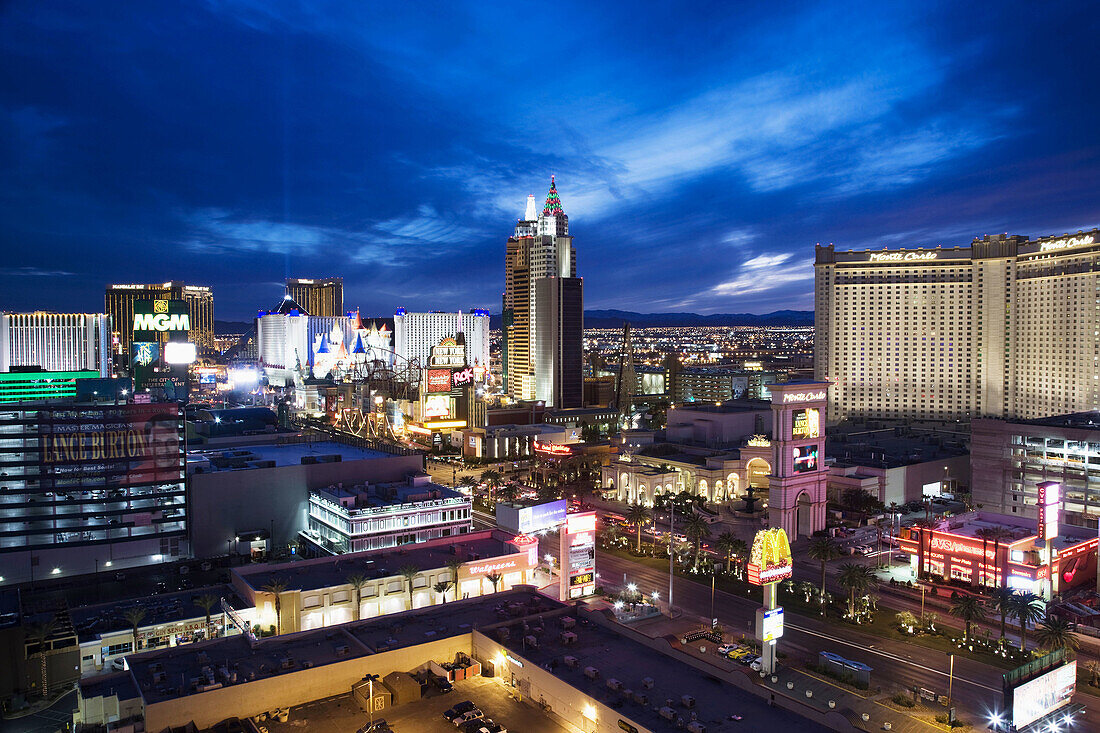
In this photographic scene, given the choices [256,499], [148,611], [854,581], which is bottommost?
[148,611]

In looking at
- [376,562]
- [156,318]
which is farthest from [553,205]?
[376,562]

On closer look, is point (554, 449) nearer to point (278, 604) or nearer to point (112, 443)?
point (112, 443)

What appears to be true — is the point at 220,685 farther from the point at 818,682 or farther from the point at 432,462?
the point at 432,462

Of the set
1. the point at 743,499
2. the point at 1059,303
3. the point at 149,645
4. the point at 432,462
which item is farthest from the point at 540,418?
the point at 149,645

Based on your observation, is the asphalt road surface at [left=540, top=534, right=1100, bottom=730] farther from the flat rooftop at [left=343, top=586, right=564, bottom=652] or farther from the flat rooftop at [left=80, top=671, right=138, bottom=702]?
the flat rooftop at [left=80, top=671, right=138, bottom=702]

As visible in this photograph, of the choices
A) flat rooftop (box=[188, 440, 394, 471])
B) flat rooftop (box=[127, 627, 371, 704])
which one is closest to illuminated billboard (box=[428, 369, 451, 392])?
flat rooftop (box=[188, 440, 394, 471])

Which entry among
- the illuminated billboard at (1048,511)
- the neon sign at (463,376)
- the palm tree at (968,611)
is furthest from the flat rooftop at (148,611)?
the neon sign at (463,376)

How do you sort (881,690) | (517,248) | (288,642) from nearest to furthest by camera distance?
(288,642), (881,690), (517,248)
